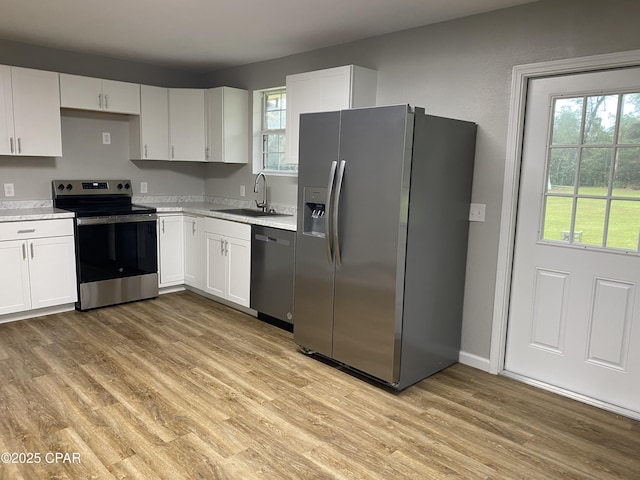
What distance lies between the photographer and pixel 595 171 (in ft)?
9.21

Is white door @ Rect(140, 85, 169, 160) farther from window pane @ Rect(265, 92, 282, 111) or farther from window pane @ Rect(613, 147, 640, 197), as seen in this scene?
window pane @ Rect(613, 147, 640, 197)

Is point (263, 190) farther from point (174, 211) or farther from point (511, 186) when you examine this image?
point (511, 186)

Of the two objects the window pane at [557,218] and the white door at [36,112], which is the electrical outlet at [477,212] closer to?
the window pane at [557,218]

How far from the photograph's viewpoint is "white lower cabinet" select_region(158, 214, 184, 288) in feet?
15.9

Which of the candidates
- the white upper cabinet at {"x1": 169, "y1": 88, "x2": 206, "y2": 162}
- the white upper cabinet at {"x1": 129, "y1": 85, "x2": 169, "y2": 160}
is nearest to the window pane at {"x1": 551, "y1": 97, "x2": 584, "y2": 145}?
the white upper cabinet at {"x1": 169, "y1": 88, "x2": 206, "y2": 162}

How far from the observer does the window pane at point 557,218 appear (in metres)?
2.94

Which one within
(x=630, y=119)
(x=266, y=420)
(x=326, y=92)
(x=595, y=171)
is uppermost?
(x=326, y=92)

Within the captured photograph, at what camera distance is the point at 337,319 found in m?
3.20

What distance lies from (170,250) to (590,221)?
378 centimetres

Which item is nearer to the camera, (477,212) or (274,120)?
(477,212)

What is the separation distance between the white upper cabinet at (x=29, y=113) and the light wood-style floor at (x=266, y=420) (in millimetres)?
1655

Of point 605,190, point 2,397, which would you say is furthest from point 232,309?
point 605,190

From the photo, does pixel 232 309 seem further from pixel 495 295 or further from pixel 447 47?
pixel 447 47

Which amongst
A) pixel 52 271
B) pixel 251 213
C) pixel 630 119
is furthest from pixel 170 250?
pixel 630 119
